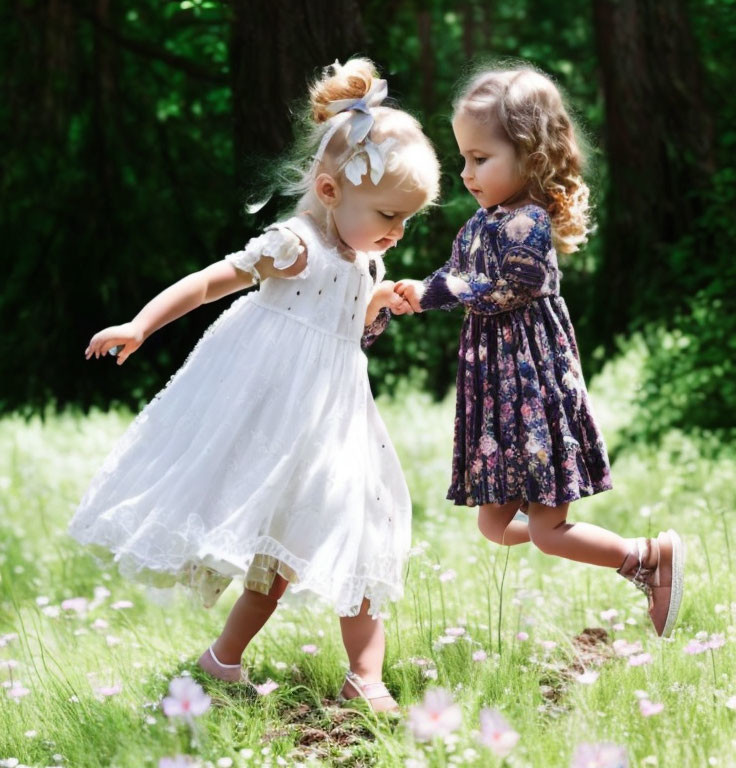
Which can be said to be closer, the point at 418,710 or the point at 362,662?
the point at 418,710

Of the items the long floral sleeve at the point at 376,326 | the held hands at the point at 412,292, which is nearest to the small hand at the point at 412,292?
the held hands at the point at 412,292

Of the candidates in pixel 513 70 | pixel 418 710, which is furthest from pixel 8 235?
pixel 418 710

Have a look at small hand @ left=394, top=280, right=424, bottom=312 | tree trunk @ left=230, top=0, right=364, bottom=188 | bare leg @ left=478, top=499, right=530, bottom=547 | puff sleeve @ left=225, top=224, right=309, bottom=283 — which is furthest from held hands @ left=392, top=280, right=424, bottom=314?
tree trunk @ left=230, top=0, right=364, bottom=188

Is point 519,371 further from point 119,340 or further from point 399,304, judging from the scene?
point 119,340

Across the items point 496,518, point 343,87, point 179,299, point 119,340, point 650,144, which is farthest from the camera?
point 650,144

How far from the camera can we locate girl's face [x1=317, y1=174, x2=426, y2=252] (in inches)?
115

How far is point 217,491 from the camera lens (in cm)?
282

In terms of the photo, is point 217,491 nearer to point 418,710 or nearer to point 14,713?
point 14,713

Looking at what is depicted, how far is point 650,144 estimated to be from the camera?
794 centimetres

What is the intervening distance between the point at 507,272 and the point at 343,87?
0.67 meters

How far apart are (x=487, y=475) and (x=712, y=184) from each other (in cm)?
540

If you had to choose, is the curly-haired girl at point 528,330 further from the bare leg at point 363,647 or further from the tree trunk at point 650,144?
the tree trunk at point 650,144

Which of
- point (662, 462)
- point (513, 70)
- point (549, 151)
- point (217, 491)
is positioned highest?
point (513, 70)

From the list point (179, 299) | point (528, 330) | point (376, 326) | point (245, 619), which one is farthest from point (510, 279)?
point (245, 619)
